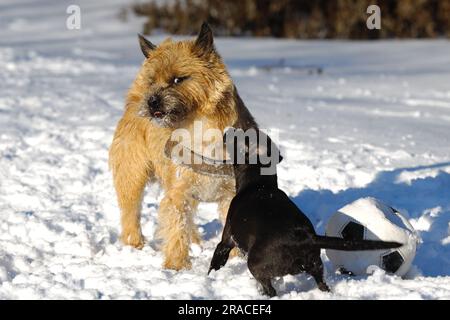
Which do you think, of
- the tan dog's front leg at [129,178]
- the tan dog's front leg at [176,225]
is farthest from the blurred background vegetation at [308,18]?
the tan dog's front leg at [176,225]

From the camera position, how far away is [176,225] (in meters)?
4.81

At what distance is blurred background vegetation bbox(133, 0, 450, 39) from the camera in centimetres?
1560

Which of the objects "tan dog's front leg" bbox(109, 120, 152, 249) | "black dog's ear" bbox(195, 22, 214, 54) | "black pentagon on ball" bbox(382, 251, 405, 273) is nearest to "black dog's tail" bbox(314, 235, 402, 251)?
"black pentagon on ball" bbox(382, 251, 405, 273)

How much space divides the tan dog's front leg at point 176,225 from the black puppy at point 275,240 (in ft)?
1.75

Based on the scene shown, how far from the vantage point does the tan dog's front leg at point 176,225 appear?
4.76 metres

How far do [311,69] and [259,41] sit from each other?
11.2 ft

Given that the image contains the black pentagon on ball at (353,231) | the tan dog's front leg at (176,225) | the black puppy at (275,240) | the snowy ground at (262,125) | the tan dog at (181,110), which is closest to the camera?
the black puppy at (275,240)

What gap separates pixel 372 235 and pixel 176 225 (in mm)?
1198

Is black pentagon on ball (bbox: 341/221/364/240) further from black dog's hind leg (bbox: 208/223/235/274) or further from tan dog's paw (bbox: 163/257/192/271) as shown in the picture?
tan dog's paw (bbox: 163/257/192/271)

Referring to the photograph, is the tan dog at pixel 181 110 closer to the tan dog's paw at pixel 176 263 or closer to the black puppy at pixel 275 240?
the tan dog's paw at pixel 176 263

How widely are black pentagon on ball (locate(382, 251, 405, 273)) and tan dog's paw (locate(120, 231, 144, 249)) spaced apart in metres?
1.75

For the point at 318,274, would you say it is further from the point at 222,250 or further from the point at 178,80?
the point at 178,80
